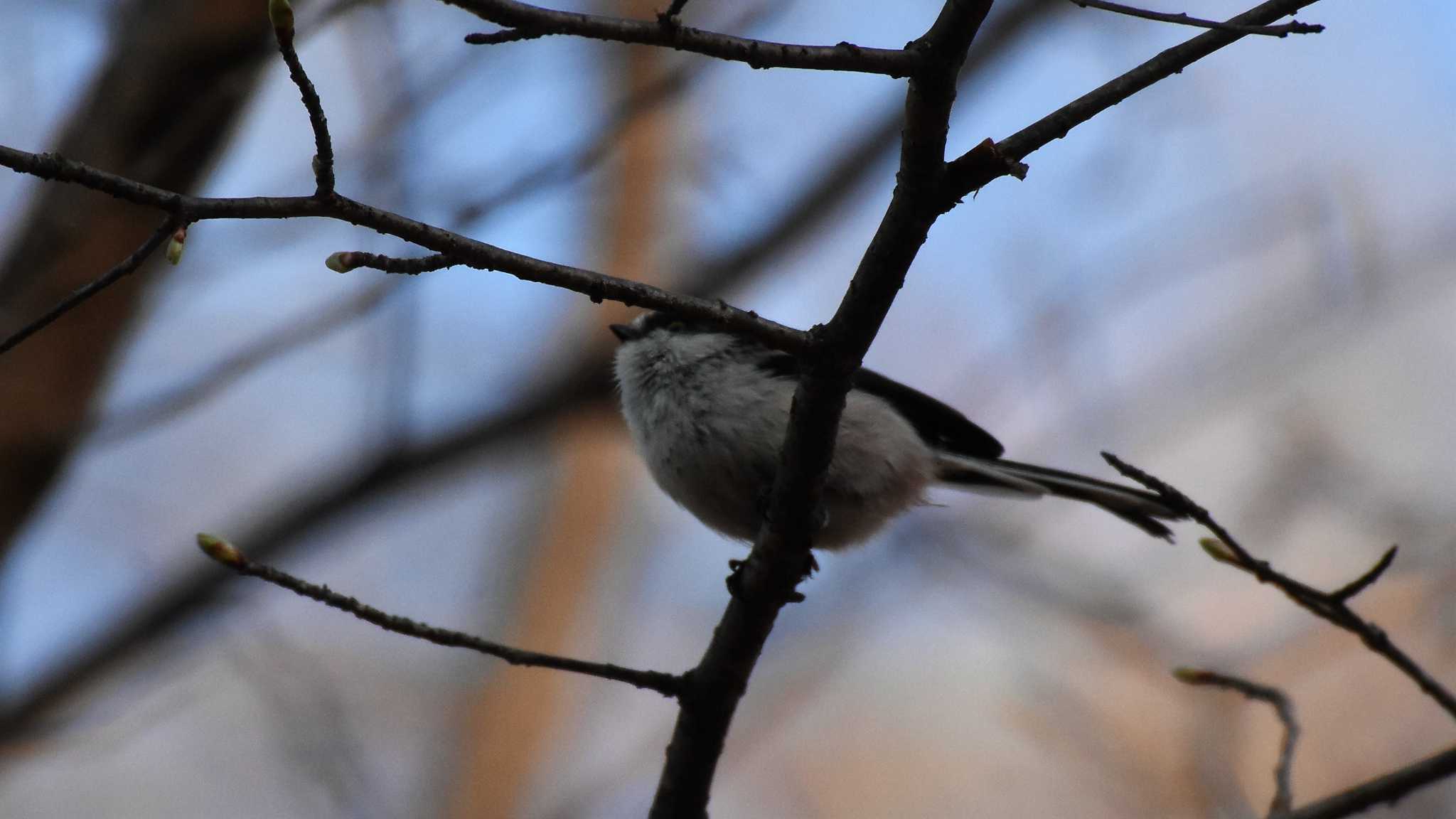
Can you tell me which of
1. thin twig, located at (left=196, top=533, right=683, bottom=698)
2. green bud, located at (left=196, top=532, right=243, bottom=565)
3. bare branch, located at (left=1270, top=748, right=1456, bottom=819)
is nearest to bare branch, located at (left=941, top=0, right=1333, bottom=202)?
bare branch, located at (left=1270, top=748, right=1456, bottom=819)

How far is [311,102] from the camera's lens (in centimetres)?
164

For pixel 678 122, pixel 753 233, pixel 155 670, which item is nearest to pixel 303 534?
pixel 155 670

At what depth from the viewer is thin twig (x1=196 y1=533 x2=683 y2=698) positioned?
6.96ft

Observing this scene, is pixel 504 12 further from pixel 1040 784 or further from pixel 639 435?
pixel 1040 784

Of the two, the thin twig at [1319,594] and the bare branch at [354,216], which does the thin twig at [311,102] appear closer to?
the bare branch at [354,216]

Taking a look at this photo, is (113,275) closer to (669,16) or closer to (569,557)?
(669,16)

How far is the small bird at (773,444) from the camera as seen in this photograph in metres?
3.31

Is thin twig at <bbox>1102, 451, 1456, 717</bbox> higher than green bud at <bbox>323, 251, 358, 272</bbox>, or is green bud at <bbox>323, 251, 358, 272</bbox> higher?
green bud at <bbox>323, 251, 358, 272</bbox>

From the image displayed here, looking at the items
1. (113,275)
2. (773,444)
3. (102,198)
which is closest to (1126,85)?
(113,275)

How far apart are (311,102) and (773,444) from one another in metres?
1.80

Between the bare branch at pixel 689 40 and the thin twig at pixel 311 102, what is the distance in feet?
0.87

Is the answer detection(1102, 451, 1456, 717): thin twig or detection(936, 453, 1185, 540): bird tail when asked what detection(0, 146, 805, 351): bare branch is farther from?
detection(936, 453, 1185, 540): bird tail

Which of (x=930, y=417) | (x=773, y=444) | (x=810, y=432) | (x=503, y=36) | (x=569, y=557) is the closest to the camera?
(x=503, y=36)

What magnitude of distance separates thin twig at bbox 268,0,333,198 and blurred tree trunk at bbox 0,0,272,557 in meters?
2.37
